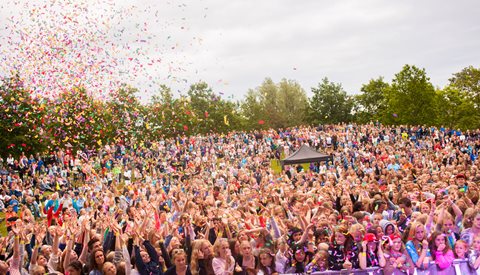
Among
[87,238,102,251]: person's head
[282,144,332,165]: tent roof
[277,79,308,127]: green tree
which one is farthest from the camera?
[277,79,308,127]: green tree

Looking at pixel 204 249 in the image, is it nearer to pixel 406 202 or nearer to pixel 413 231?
pixel 413 231

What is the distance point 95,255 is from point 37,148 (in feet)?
103

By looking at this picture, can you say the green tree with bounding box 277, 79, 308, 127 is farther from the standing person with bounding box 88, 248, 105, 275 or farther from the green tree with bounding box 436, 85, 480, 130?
the standing person with bounding box 88, 248, 105, 275

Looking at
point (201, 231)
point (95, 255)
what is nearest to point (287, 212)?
point (201, 231)

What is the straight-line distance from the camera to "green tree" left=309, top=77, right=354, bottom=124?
261ft

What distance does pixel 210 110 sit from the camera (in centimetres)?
7288

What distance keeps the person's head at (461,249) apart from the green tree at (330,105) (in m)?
71.9

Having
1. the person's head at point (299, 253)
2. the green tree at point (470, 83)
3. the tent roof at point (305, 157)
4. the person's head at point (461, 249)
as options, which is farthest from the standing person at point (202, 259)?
the green tree at point (470, 83)

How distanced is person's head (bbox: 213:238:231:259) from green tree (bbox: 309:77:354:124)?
2859 inches

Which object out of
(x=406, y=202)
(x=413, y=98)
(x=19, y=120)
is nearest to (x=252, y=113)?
(x=413, y=98)

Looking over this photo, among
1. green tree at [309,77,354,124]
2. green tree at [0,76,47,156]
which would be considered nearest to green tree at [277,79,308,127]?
green tree at [309,77,354,124]

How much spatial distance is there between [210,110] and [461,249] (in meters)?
66.1

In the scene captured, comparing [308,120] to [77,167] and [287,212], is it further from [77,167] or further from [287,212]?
[287,212]

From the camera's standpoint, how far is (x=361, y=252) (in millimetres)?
7223
